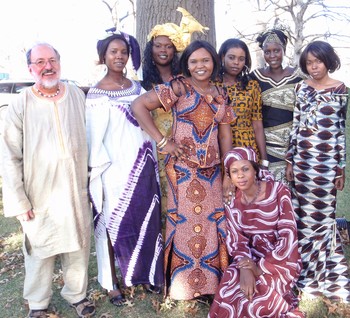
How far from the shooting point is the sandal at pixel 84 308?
11.4 feet

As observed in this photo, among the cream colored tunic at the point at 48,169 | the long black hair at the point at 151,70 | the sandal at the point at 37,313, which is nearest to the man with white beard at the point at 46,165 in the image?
the cream colored tunic at the point at 48,169

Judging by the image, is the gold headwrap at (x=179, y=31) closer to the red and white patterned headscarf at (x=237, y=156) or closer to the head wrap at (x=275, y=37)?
the head wrap at (x=275, y=37)

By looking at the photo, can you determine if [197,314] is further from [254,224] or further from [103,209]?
[103,209]

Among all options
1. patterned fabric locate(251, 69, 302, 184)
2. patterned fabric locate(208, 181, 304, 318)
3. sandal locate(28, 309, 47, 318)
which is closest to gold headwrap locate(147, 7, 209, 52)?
patterned fabric locate(251, 69, 302, 184)

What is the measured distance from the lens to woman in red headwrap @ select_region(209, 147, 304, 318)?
3.04 meters

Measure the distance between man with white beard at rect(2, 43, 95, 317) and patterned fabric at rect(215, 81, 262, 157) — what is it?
126cm

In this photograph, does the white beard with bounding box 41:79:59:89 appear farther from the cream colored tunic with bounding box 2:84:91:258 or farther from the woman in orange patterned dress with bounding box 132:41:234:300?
the woman in orange patterned dress with bounding box 132:41:234:300

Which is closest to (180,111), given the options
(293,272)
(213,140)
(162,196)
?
(213,140)

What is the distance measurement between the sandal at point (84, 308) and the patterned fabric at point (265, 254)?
3.38 feet

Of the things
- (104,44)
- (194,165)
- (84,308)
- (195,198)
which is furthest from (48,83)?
(84,308)

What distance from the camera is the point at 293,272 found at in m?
3.09

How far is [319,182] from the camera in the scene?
3.47m

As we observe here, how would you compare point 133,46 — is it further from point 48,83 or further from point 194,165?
point 194,165

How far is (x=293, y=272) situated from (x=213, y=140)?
117 centimetres
